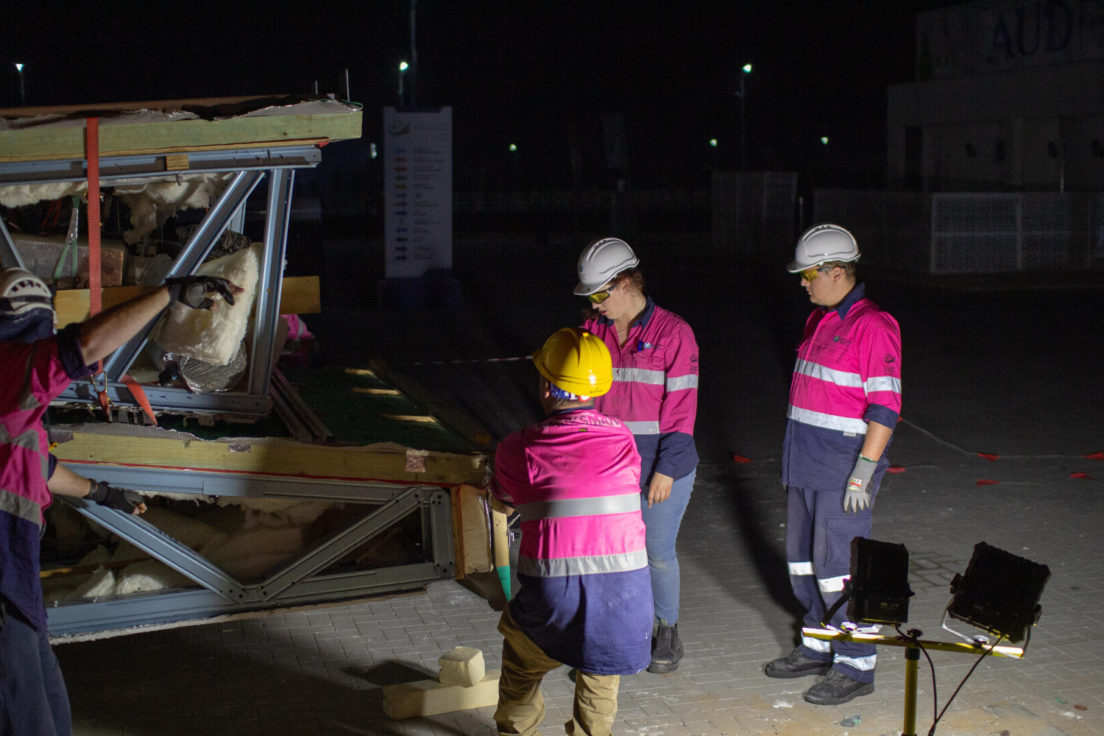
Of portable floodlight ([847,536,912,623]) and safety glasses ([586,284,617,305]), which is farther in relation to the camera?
safety glasses ([586,284,617,305])

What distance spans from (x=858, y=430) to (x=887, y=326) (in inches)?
17.8

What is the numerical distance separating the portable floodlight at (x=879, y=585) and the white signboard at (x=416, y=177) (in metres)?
15.0

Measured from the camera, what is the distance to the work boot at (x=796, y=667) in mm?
5012

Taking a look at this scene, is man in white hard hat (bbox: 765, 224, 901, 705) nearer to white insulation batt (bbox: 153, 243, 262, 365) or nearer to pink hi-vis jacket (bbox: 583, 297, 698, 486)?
pink hi-vis jacket (bbox: 583, 297, 698, 486)

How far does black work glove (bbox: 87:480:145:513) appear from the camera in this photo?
13.2ft

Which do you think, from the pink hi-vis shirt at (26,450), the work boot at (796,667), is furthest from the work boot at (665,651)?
the pink hi-vis shirt at (26,450)

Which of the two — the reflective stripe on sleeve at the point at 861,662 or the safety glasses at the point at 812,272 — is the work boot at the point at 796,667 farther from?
the safety glasses at the point at 812,272

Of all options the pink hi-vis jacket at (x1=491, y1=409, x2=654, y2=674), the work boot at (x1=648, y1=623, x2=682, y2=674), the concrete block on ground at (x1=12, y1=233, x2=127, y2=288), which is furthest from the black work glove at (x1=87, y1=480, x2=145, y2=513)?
the work boot at (x1=648, y1=623, x2=682, y2=674)

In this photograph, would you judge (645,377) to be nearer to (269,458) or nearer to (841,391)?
(841,391)

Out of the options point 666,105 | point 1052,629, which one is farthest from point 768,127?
point 1052,629

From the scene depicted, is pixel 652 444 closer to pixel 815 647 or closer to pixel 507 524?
pixel 507 524

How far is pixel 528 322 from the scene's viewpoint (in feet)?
57.0

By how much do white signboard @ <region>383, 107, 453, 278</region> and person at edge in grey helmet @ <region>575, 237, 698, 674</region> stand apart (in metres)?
13.2

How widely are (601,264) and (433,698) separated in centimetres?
194
